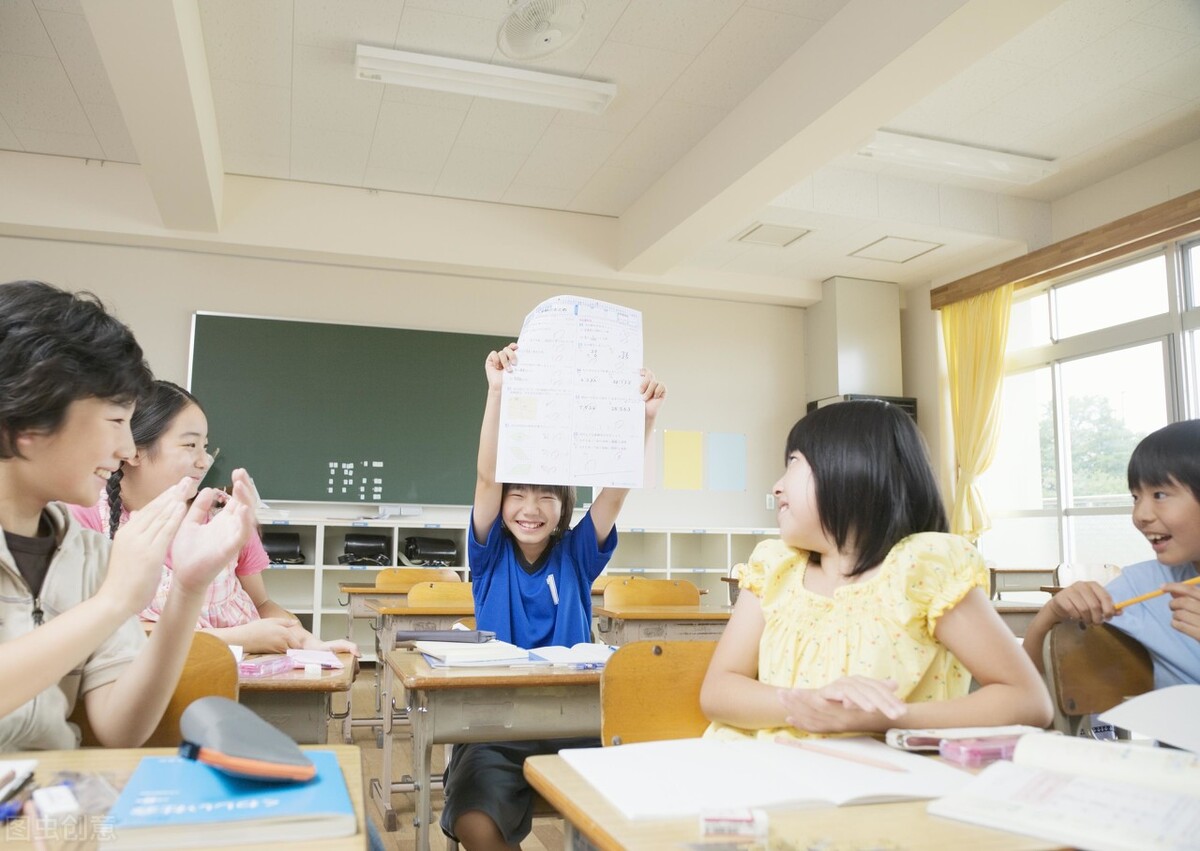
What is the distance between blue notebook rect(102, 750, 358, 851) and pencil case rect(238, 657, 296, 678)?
3.34ft

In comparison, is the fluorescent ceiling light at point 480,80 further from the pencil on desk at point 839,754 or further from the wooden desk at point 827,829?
the wooden desk at point 827,829

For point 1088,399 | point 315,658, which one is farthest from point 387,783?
point 1088,399

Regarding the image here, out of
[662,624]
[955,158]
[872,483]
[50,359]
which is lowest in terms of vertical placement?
[662,624]

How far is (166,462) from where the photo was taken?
6.95 feet

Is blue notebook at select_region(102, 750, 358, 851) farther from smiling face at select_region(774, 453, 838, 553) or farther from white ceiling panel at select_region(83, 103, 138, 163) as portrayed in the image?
white ceiling panel at select_region(83, 103, 138, 163)

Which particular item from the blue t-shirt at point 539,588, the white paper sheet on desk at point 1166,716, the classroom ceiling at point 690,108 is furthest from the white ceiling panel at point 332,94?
the white paper sheet on desk at point 1166,716

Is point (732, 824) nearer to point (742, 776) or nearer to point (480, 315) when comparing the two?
point (742, 776)

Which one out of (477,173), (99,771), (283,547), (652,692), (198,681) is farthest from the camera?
(477,173)

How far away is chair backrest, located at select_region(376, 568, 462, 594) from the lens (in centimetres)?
423

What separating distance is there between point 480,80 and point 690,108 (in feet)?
3.84

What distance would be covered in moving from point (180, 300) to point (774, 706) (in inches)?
233

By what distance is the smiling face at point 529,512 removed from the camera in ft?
6.89

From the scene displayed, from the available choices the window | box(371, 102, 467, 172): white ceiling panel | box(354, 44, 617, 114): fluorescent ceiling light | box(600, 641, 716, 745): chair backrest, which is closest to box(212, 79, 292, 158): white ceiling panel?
box(371, 102, 467, 172): white ceiling panel

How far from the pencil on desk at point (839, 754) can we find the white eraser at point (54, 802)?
0.73 m
